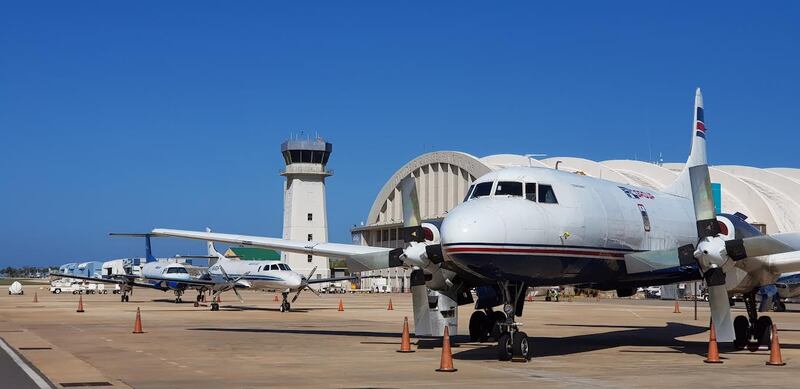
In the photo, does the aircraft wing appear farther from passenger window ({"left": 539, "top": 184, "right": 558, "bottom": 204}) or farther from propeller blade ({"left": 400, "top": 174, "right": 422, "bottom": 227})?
passenger window ({"left": 539, "top": 184, "right": 558, "bottom": 204})

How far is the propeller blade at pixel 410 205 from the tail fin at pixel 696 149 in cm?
910

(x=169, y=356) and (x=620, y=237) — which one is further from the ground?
(x=620, y=237)

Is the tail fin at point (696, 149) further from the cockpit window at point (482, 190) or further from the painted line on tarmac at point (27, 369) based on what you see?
the painted line on tarmac at point (27, 369)

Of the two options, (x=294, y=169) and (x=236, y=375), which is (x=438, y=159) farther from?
(x=236, y=375)

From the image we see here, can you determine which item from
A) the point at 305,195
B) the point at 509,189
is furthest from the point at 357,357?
the point at 305,195

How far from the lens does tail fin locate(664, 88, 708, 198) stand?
27812 millimetres

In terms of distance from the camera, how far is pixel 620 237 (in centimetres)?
2117

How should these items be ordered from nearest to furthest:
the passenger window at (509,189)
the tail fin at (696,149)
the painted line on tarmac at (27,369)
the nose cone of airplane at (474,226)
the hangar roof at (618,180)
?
the painted line on tarmac at (27,369) < the nose cone of airplane at (474,226) < the passenger window at (509,189) < the tail fin at (696,149) < the hangar roof at (618,180)

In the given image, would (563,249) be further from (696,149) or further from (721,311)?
(696,149)

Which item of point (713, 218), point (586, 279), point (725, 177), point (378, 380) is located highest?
point (725, 177)

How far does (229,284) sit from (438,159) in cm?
4986

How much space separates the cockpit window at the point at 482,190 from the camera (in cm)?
1961

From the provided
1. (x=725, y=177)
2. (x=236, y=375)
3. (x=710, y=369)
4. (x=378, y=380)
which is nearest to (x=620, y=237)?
(x=710, y=369)

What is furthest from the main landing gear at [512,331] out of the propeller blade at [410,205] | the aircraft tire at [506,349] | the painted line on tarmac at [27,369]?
the painted line on tarmac at [27,369]
